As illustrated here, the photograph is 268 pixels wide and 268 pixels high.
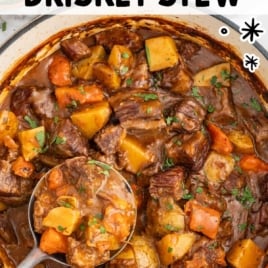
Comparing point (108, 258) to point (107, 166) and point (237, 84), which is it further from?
point (237, 84)

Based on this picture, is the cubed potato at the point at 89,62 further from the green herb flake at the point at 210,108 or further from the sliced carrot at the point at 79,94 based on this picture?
the green herb flake at the point at 210,108

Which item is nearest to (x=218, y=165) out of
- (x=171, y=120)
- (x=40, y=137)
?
(x=171, y=120)

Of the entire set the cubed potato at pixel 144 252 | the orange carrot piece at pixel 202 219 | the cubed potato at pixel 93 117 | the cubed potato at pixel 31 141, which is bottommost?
the cubed potato at pixel 144 252

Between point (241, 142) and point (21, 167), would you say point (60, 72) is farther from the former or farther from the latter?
point (241, 142)

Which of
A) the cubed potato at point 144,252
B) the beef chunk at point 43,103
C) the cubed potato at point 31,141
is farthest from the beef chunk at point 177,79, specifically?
the cubed potato at point 144,252

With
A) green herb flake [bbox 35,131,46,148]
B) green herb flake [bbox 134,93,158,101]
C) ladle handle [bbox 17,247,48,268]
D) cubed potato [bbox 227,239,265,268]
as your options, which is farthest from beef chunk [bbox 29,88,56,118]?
cubed potato [bbox 227,239,265,268]

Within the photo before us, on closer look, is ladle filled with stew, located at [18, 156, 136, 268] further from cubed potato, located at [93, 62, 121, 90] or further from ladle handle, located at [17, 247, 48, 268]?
cubed potato, located at [93, 62, 121, 90]

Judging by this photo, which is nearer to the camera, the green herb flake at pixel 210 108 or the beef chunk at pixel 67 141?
the beef chunk at pixel 67 141
